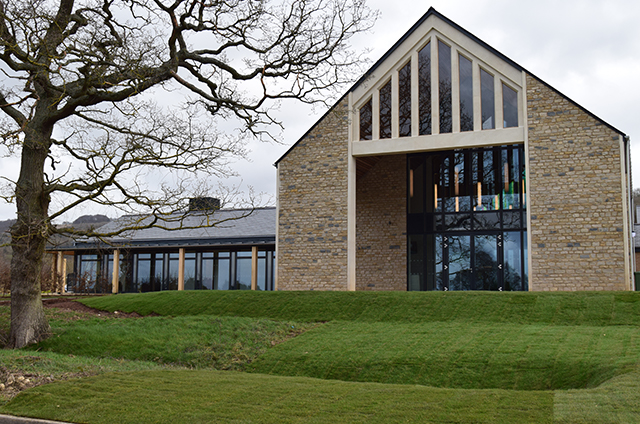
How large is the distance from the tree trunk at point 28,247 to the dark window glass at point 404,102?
33.7 ft

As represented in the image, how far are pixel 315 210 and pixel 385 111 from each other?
13.0 ft

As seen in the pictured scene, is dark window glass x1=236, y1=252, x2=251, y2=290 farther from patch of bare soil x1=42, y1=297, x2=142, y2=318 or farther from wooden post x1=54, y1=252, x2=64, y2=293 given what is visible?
wooden post x1=54, y1=252, x2=64, y2=293

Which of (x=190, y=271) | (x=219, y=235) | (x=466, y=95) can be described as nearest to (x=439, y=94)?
(x=466, y=95)

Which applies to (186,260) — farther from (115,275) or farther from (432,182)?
(432,182)

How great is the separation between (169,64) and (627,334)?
402 inches

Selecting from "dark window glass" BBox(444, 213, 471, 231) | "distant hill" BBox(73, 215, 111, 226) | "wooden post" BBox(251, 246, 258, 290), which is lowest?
"wooden post" BBox(251, 246, 258, 290)

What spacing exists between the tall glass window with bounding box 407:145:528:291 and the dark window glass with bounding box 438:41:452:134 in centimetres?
256

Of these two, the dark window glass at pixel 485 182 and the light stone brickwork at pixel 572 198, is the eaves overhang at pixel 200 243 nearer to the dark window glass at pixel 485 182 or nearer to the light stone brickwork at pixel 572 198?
the dark window glass at pixel 485 182

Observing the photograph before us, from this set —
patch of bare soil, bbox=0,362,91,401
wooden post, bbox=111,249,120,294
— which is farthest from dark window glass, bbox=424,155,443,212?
wooden post, bbox=111,249,120,294

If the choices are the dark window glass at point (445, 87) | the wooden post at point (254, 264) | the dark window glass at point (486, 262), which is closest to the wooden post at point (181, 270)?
the wooden post at point (254, 264)

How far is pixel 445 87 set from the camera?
1695 cm

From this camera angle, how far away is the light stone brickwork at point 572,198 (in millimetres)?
14500

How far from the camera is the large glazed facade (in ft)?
48.7

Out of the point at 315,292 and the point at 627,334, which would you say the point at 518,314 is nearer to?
the point at 627,334
